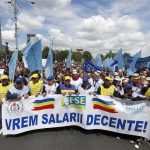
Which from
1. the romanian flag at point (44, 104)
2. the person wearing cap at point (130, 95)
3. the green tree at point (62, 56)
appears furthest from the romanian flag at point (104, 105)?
the green tree at point (62, 56)

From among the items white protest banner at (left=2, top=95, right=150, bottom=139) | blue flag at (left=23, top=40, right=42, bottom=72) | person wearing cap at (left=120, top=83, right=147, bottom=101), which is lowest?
white protest banner at (left=2, top=95, right=150, bottom=139)

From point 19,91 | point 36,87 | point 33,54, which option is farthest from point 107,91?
point 33,54

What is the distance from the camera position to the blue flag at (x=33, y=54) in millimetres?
10953

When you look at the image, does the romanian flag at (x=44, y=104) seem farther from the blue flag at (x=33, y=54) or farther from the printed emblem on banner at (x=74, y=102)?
the blue flag at (x=33, y=54)

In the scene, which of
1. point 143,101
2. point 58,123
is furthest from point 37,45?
point 143,101

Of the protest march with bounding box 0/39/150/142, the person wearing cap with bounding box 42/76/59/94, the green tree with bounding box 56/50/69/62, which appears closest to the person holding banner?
the person wearing cap with bounding box 42/76/59/94

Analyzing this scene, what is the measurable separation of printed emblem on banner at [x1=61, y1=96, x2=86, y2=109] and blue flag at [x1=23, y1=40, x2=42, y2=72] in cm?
403

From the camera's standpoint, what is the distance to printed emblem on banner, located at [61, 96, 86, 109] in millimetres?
7469

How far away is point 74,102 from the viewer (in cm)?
749

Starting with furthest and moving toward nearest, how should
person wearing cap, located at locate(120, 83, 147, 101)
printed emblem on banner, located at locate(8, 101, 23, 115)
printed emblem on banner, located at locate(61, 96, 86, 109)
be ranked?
printed emblem on banner, located at locate(61, 96, 86, 109) < person wearing cap, located at locate(120, 83, 147, 101) < printed emblem on banner, located at locate(8, 101, 23, 115)

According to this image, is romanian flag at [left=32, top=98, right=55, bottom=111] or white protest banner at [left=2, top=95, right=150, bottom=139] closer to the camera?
white protest banner at [left=2, top=95, right=150, bottom=139]

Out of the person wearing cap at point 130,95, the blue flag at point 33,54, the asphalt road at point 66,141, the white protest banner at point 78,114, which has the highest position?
the blue flag at point 33,54

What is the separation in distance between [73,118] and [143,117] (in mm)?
1907

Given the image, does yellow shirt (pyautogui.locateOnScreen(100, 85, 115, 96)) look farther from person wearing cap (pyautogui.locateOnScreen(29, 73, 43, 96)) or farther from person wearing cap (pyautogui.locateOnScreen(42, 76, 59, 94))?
person wearing cap (pyautogui.locateOnScreen(29, 73, 43, 96))
